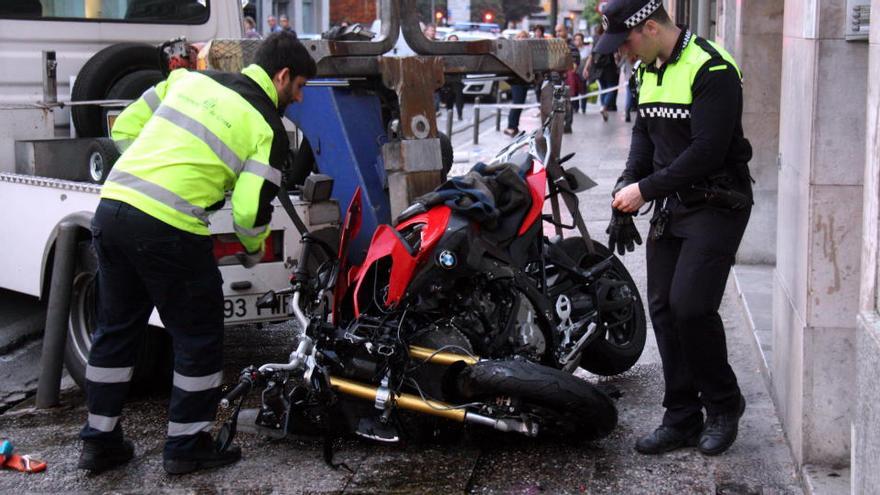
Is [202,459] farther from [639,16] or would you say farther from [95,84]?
[95,84]

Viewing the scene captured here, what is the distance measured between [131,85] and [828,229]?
4.55 m

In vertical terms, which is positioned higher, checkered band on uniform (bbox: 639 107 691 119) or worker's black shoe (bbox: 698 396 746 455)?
checkered band on uniform (bbox: 639 107 691 119)

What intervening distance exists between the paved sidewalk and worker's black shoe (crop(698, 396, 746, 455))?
→ 0.15ft

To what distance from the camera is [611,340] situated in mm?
5977

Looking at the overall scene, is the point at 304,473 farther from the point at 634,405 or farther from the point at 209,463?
the point at 634,405

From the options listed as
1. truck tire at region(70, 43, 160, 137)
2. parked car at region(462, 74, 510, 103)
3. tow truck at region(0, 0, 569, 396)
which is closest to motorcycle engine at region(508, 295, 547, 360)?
tow truck at region(0, 0, 569, 396)

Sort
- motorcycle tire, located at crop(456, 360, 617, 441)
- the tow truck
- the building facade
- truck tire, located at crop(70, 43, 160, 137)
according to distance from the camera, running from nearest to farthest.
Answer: the building facade < motorcycle tire, located at crop(456, 360, 617, 441) < the tow truck < truck tire, located at crop(70, 43, 160, 137)

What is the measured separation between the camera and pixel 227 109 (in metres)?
4.79

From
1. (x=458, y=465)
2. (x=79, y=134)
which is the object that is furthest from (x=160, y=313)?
(x=79, y=134)

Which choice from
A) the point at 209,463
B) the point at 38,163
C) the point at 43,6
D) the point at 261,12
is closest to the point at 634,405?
the point at 209,463

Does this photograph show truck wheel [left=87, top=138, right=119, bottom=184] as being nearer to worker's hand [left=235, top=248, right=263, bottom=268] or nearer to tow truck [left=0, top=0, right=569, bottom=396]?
tow truck [left=0, top=0, right=569, bottom=396]

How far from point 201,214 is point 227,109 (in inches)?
16.9

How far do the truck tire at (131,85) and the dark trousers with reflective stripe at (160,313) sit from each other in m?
2.58

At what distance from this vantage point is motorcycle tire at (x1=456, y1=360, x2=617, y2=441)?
4691 mm
